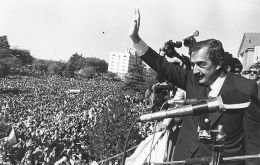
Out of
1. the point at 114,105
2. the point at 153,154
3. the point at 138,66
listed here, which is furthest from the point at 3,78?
the point at 153,154

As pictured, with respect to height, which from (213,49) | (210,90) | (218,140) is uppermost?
(213,49)

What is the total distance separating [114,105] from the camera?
12539mm

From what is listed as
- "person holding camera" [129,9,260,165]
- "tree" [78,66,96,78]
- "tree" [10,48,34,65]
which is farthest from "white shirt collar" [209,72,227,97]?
"tree" [10,48,34,65]

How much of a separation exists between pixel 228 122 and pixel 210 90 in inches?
14.8

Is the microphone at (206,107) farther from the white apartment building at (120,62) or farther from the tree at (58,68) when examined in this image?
the white apartment building at (120,62)

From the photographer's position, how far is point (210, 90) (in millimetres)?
2652

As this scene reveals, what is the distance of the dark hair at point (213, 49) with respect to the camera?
2.52 metres

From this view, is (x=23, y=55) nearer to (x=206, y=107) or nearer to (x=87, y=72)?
(x=87, y=72)

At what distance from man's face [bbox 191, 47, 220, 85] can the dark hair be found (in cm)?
2

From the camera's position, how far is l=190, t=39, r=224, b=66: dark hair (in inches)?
99.0

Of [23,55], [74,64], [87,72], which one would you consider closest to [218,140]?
[87,72]

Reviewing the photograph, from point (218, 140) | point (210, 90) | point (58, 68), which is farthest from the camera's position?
point (58, 68)

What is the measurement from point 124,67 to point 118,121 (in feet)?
477

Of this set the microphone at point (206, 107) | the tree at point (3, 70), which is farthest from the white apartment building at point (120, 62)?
the microphone at point (206, 107)
